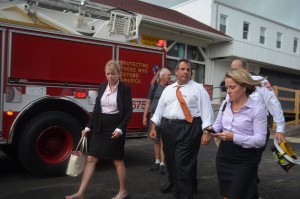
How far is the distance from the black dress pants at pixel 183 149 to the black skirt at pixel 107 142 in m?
0.61

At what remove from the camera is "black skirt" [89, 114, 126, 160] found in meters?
4.37

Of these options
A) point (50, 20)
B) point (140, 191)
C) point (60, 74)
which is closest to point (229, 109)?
point (140, 191)

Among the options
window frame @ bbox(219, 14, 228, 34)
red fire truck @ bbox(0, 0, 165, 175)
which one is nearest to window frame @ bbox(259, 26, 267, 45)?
window frame @ bbox(219, 14, 228, 34)

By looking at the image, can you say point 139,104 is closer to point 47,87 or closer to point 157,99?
point 157,99

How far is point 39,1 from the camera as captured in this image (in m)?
6.46

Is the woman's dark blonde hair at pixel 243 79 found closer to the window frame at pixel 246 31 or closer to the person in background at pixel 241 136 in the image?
the person in background at pixel 241 136

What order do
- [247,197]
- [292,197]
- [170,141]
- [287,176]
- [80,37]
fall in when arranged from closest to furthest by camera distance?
1. [247,197]
2. [170,141]
3. [292,197]
4. [80,37]
5. [287,176]

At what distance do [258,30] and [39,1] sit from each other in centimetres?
1779

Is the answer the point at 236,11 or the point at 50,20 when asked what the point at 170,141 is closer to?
the point at 50,20

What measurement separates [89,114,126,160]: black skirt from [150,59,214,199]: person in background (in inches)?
23.8

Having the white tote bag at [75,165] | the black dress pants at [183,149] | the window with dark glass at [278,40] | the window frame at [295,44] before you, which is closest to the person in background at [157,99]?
the black dress pants at [183,149]

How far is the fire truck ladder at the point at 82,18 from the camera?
638cm

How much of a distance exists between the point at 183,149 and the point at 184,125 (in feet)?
0.93

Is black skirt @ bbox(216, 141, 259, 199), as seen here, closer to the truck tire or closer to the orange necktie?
the orange necktie
